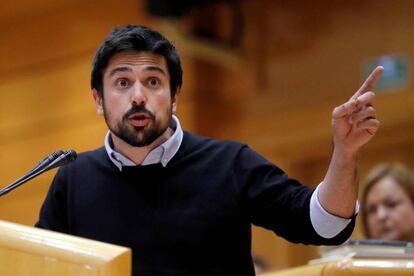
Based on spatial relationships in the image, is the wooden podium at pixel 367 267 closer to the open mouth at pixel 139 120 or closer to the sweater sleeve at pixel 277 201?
the sweater sleeve at pixel 277 201

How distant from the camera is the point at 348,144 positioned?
1726 mm

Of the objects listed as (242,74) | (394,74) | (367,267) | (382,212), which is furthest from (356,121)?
(242,74)

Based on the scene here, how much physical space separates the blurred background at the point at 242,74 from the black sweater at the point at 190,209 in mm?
2516

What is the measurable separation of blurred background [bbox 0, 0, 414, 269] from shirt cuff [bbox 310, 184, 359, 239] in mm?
2671

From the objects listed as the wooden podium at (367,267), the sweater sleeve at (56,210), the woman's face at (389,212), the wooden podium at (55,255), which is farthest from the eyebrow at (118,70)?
the woman's face at (389,212)

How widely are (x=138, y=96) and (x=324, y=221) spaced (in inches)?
17.6

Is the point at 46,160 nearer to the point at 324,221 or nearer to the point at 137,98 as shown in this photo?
the point at 137,98

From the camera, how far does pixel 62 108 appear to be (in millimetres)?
5496

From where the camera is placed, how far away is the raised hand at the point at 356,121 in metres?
1.70

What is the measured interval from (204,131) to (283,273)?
9.07 feet

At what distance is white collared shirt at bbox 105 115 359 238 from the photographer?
1780 millimetres

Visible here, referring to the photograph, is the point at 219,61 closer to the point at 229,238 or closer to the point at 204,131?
the point at 204,131

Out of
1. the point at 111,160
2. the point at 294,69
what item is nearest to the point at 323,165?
the point at 294,69

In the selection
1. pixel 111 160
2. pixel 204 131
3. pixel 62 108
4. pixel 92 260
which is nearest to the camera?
pixel 92 260
